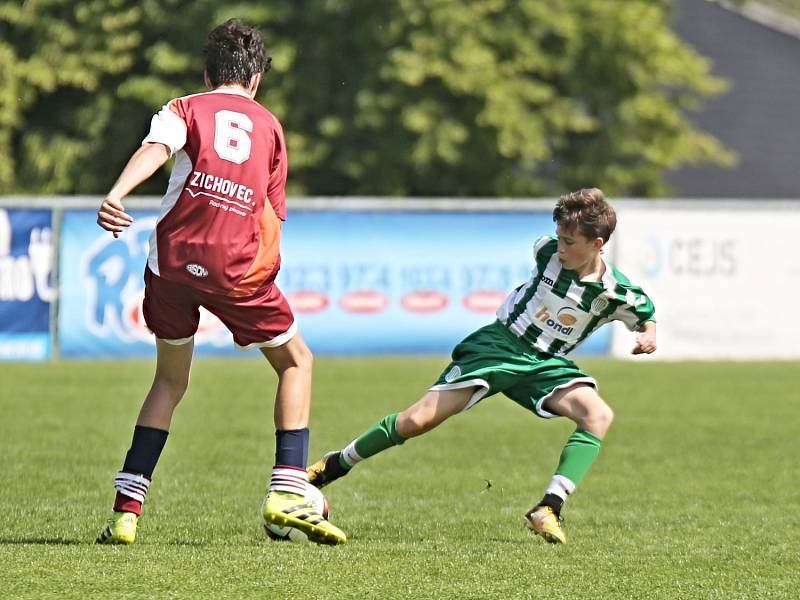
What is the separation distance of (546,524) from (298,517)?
1.02 metres

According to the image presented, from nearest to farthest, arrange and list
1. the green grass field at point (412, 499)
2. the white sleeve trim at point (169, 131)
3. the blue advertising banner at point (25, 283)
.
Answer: the green grass field at point (412, 499) < the white sleeve trim at point (169, 131) < the blue advertising banner at point (25, 283)

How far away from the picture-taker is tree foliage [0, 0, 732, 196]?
26031mm

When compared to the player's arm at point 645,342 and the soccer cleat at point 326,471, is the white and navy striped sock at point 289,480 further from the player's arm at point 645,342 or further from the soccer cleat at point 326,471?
the player's arm at point 645,342

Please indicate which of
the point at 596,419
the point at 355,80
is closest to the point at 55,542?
the point at 596,419

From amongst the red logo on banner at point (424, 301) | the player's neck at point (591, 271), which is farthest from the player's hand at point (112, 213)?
the red logo on banner at point (424, 301)

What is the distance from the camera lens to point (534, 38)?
27.4 meters

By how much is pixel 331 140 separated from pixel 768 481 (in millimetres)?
18901

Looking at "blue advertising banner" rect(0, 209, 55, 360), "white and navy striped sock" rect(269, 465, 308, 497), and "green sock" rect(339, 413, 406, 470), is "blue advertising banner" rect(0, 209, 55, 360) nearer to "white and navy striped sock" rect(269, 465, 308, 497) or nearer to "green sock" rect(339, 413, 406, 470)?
"green sock" rect(339, 413, 406, 470)

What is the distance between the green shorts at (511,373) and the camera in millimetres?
6414

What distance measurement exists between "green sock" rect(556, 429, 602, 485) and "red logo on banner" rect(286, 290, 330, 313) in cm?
1017

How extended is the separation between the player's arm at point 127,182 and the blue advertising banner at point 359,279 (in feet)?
34.4

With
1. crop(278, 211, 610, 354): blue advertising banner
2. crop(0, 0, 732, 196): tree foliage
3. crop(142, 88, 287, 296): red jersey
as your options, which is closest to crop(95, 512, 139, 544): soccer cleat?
crop(142, 88, 287, 296): red jersey

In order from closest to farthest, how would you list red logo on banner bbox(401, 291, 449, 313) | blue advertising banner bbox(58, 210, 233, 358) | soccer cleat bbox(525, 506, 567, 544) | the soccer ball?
the soccer ball, soccer cleat bbox(525, 506, 567, 544), blue advertising banner bbox(58, 210, 233, 358), red logo on banner bbox(401, 291, 449, 313)

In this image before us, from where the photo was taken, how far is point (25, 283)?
50.8 ft
